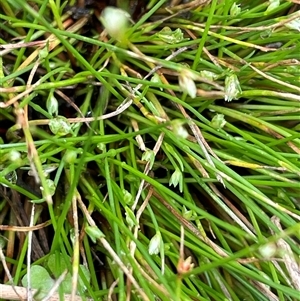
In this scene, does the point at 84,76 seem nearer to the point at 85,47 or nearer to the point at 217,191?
the point at 85,47

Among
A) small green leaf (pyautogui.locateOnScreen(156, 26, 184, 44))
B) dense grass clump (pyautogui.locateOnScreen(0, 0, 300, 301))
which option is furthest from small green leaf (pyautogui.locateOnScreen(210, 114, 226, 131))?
small green leaf (pyautogui.locateOnScreen(156, 26, 184, 44))

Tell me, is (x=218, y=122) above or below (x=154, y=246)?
above

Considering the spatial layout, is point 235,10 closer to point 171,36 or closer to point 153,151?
point 171,36

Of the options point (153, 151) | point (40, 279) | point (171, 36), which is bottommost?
point (40, 279)

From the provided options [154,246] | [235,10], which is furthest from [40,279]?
[235,10]

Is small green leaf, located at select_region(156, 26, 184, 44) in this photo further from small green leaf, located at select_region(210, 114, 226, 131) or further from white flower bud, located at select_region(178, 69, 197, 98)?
white flower bud, located at select_region(178, 69, 197, 98)

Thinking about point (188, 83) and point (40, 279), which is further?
point (40, 279)

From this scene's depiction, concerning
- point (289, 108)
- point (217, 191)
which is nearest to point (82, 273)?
point (217, 191)

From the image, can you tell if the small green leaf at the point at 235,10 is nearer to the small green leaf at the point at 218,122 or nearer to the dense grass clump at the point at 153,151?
the dense grass clump at the point at 153,151

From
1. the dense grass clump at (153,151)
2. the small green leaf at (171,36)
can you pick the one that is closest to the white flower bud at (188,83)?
the dense grass clump at (153,151)
